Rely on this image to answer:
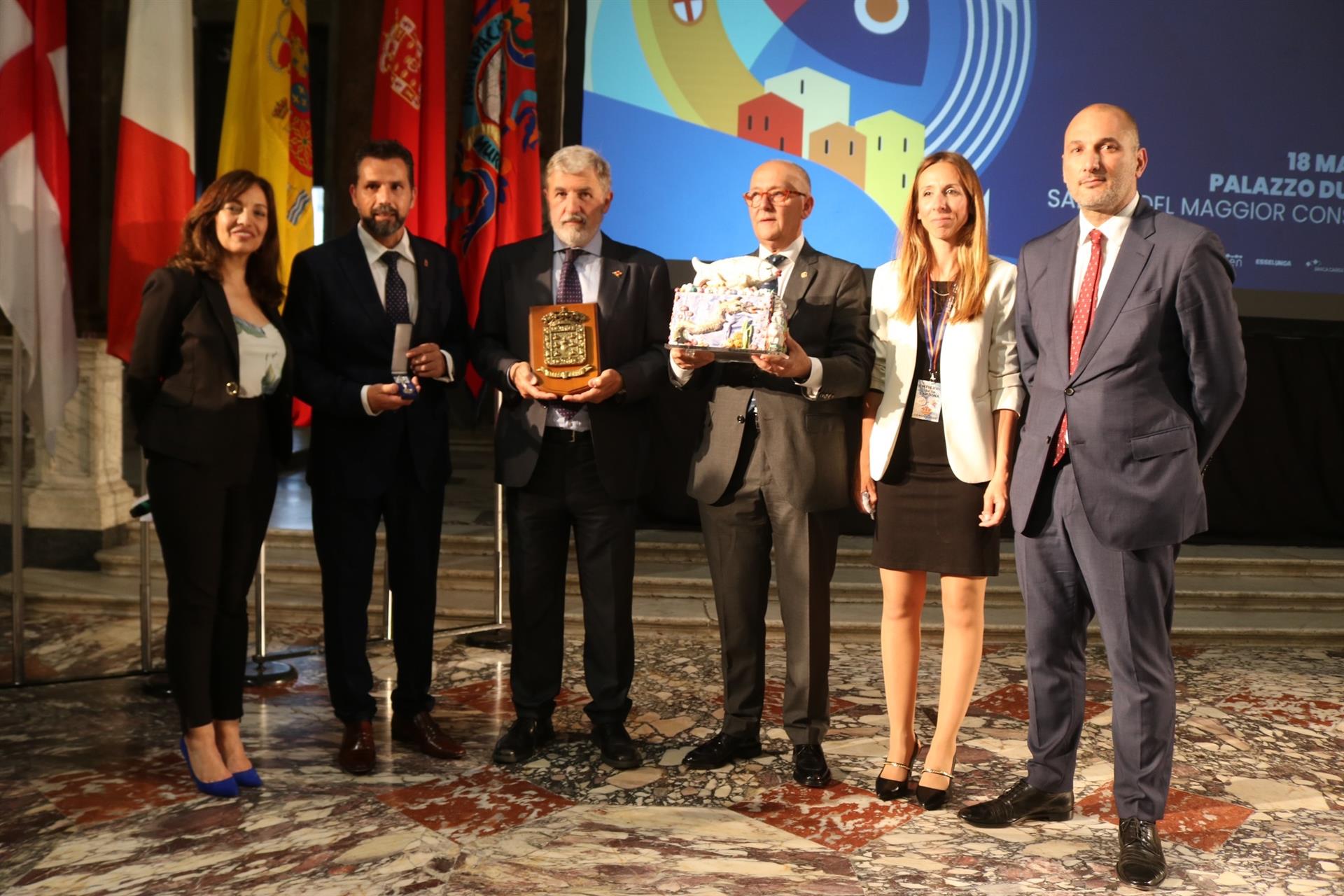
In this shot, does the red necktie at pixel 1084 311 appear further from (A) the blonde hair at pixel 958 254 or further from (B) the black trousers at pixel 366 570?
(B) the black trousers at pixel 366 570

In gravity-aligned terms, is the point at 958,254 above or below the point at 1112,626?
above

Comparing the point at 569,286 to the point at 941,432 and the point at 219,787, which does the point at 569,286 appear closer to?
the point at 941,432

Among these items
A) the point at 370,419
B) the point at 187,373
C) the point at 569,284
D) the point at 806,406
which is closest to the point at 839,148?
the point at 569,284

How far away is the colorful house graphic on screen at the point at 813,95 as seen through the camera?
5.93 meters

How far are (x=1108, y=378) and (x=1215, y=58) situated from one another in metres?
4.16

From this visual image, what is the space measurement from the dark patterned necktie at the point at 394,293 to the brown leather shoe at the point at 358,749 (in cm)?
121

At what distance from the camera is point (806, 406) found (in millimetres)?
3352

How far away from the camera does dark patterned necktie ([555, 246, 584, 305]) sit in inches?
139

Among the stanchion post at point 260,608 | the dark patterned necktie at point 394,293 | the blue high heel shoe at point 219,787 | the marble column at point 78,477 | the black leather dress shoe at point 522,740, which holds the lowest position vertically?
the blue high heel shoe at point 219,787

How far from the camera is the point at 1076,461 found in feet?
9.42

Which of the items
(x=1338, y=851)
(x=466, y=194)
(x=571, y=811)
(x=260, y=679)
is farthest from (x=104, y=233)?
(x=1338, y=851)

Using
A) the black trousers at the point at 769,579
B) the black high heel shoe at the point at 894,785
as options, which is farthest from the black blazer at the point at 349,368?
the black high heel shoe at the point at 894,785

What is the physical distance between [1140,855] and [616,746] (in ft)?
4.82

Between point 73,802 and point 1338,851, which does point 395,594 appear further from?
point 1338,851
